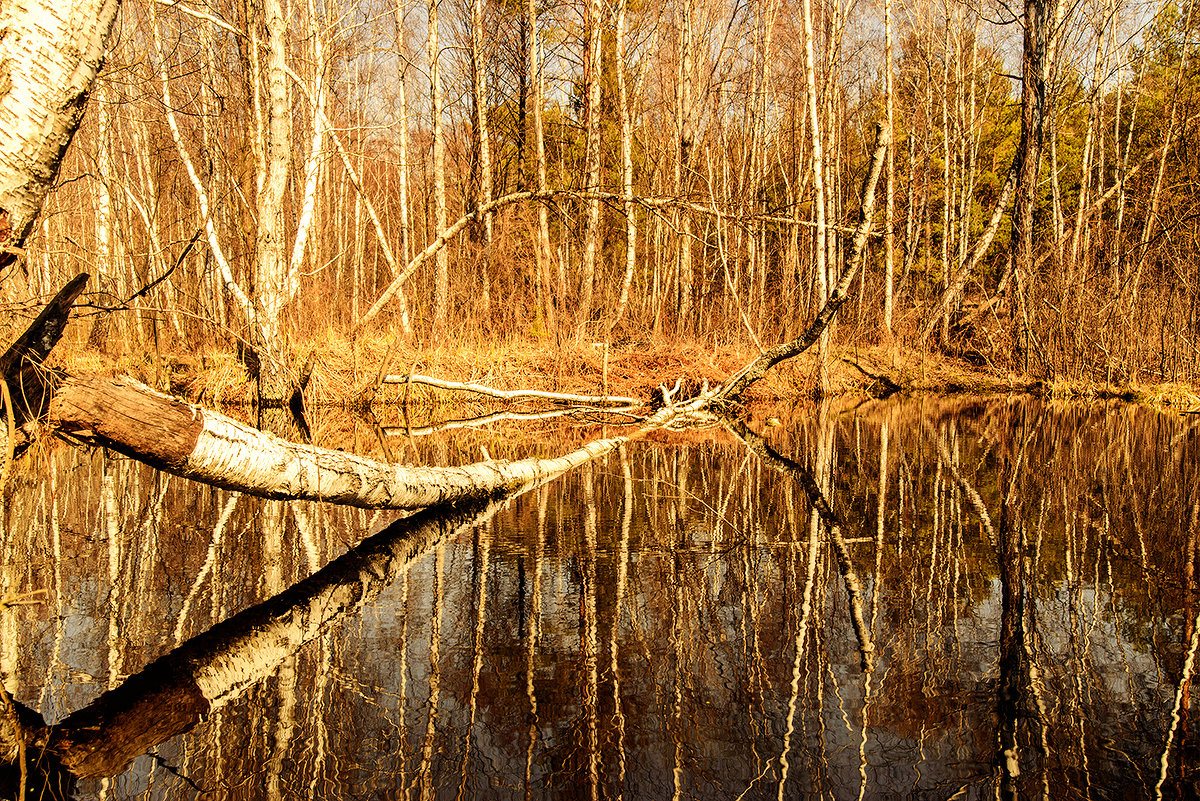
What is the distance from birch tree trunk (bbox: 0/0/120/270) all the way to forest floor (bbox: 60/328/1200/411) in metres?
5.65

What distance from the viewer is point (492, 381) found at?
11727 millimetres

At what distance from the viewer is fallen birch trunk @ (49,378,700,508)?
127 inches

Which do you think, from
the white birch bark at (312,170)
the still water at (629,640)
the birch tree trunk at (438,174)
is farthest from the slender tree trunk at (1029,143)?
the white birch bark at (312,170)

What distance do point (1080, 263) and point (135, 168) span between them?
24.5m

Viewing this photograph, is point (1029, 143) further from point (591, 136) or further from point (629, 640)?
point (629, 640)

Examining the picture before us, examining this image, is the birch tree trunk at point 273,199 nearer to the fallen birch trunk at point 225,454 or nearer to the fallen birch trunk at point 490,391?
the fallen birch trunk at point 490,391

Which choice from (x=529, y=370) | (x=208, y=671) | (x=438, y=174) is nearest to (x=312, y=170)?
(x=529, y=370)

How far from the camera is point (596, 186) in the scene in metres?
8.69

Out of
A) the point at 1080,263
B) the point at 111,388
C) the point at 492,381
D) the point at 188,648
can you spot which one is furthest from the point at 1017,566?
the point at 1080,263

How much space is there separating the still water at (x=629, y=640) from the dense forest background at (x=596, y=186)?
3185mm

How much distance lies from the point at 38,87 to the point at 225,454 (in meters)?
1.60

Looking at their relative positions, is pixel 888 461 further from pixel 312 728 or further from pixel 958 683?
pixel 312 728

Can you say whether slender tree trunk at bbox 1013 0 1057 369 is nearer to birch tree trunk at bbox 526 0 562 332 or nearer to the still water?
birch tree trunk at bbox 526 0 562 332

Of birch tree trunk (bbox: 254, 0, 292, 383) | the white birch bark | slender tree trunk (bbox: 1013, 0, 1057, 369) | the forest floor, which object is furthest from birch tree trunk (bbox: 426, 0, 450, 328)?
slender tree trunk (bbox: 1013, 0, 1057, 369)
